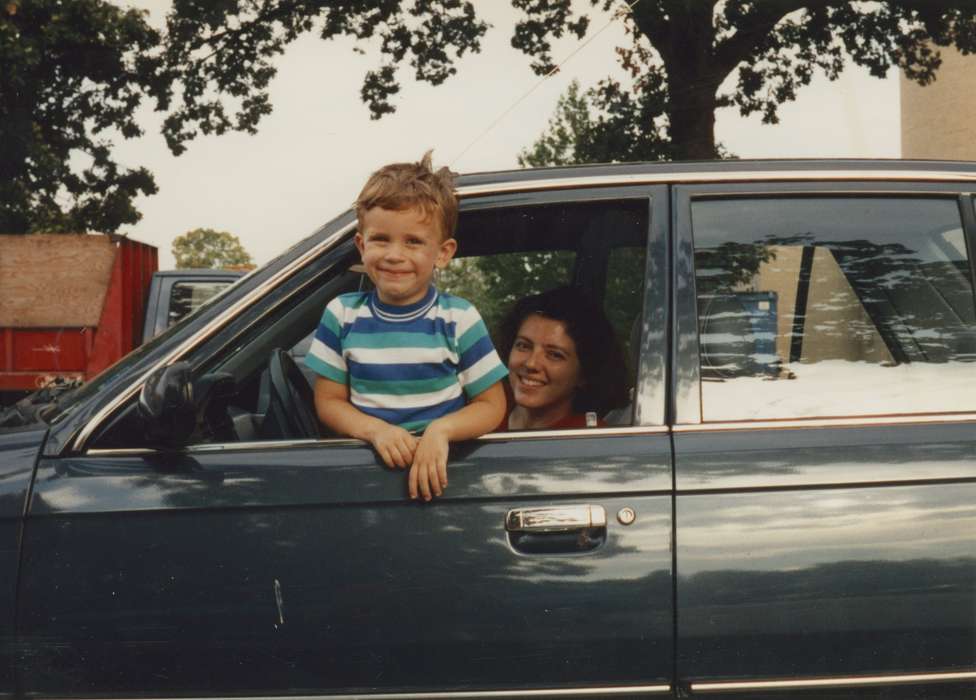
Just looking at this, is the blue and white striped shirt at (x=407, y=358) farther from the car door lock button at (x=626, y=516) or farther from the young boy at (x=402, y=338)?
the car door lock button at (x=626, y=516)

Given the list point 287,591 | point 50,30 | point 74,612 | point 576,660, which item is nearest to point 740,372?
point 576,660

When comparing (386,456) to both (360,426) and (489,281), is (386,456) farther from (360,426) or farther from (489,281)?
(489,281)

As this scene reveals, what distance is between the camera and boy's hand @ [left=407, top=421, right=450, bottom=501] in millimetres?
2264

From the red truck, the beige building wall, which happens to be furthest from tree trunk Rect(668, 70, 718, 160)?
the beige building wall

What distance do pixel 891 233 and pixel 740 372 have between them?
0.50 metres

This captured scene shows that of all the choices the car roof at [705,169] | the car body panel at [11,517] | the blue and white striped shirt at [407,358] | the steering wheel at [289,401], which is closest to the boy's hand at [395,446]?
the blue and white striped shirt at [407,358]

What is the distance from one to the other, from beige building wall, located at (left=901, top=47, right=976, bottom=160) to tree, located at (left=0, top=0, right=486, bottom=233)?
13.5 m

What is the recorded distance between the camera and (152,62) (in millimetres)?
19906

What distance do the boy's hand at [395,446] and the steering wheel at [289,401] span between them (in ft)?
1.24

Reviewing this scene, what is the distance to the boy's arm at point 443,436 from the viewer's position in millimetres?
2266

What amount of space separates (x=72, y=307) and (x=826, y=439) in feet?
30.2

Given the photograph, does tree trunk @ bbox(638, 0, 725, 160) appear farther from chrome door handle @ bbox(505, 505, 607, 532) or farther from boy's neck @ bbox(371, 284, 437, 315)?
chrome door handle @ bbox(505, 505, 607, 532)

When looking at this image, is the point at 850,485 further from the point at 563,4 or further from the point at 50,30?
the point at 50,30

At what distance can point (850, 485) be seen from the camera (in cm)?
228
